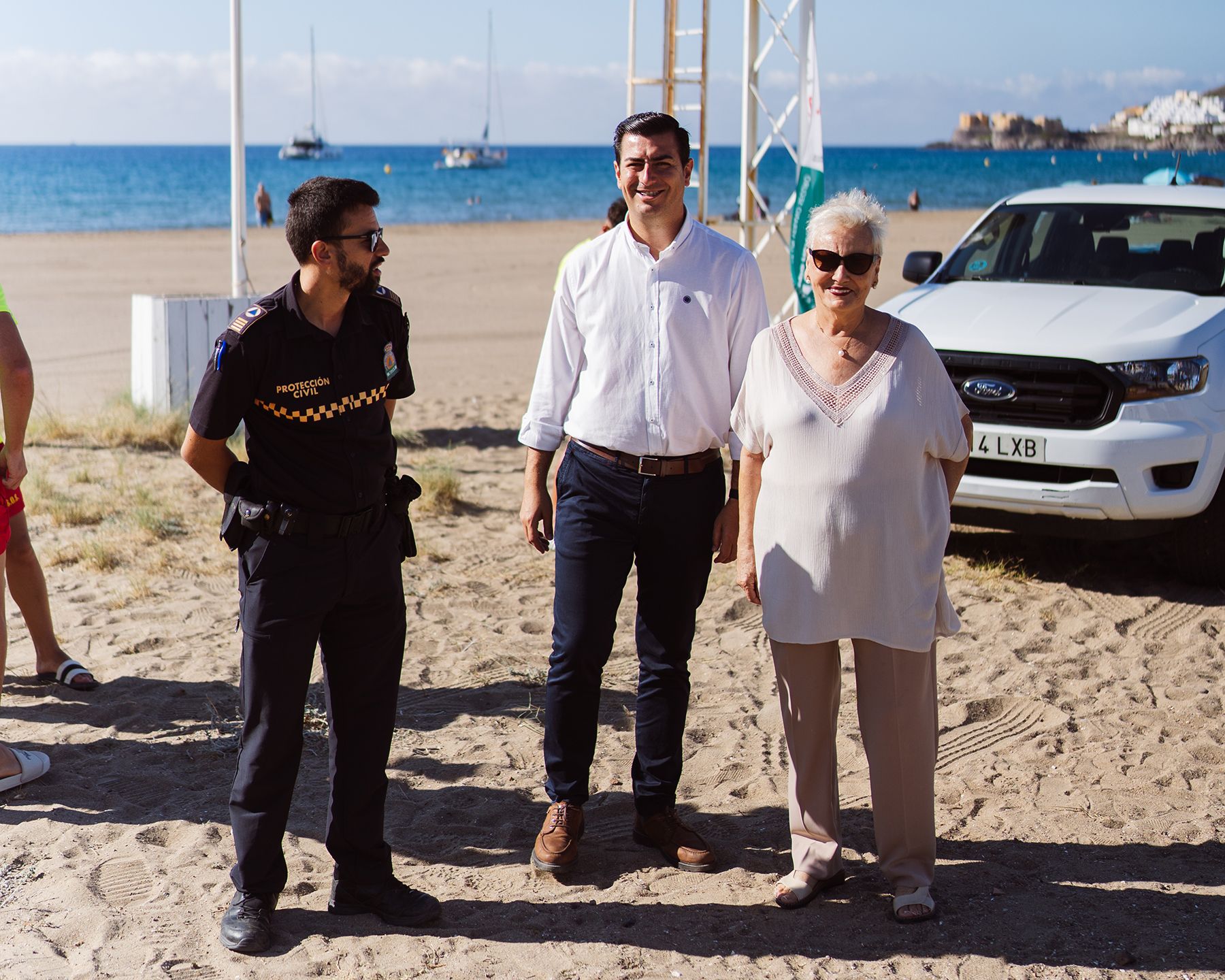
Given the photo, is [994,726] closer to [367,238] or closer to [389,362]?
[389,362]

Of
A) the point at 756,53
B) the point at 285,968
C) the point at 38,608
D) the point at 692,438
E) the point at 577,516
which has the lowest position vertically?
the point at 285,968

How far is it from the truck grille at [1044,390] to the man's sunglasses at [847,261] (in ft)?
9.98

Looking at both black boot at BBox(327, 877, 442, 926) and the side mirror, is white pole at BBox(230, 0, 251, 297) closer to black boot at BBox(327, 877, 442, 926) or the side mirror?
the side mirror

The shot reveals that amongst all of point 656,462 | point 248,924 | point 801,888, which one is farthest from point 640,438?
point 248,924

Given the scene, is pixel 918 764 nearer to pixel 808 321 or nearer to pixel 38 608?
pixel 808 321

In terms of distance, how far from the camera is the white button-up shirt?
12.3 feet

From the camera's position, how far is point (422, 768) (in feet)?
15.6

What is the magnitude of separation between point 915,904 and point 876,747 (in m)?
0.46

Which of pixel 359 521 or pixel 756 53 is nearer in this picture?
pixel 359 521

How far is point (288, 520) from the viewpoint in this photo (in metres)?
3.34

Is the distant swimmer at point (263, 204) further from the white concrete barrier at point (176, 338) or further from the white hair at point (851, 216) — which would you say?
the white hair at point (851, 216)

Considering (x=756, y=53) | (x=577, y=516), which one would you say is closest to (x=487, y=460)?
(x=756, y=53)

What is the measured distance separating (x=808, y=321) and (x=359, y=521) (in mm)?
1364

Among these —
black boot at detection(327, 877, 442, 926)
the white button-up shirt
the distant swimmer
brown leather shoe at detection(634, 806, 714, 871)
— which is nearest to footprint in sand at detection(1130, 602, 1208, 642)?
brown leather shoe at detection(634, 806, 714, 871)
